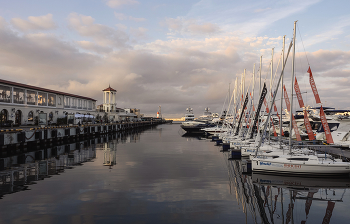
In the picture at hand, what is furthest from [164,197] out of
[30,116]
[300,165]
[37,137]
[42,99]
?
[42,99]

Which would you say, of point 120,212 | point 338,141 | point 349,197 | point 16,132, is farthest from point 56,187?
point 338,141

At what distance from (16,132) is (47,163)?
1007 centimetres

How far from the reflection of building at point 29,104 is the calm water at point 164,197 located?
3015 cm

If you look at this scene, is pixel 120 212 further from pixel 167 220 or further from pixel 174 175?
pixel 174 175

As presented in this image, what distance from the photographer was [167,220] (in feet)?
31.8

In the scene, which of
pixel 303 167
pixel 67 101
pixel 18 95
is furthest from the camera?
pixel 67 101

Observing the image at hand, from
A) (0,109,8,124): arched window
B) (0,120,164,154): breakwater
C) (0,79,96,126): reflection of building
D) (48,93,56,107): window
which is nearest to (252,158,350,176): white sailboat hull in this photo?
(0,120,164,154): breakwater

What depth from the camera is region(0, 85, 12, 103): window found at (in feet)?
140

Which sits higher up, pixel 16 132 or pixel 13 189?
pixel 16 132

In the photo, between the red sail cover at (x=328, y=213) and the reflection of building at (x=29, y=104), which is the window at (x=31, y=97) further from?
the red sail cover at (x=328, y=213)

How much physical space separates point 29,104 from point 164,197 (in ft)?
155

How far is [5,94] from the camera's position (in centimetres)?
4338

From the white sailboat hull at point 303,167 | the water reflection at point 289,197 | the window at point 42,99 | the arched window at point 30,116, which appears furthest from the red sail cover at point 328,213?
the window at point 42,99

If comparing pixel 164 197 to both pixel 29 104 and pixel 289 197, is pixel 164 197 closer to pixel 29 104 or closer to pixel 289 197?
pixel 289 197
